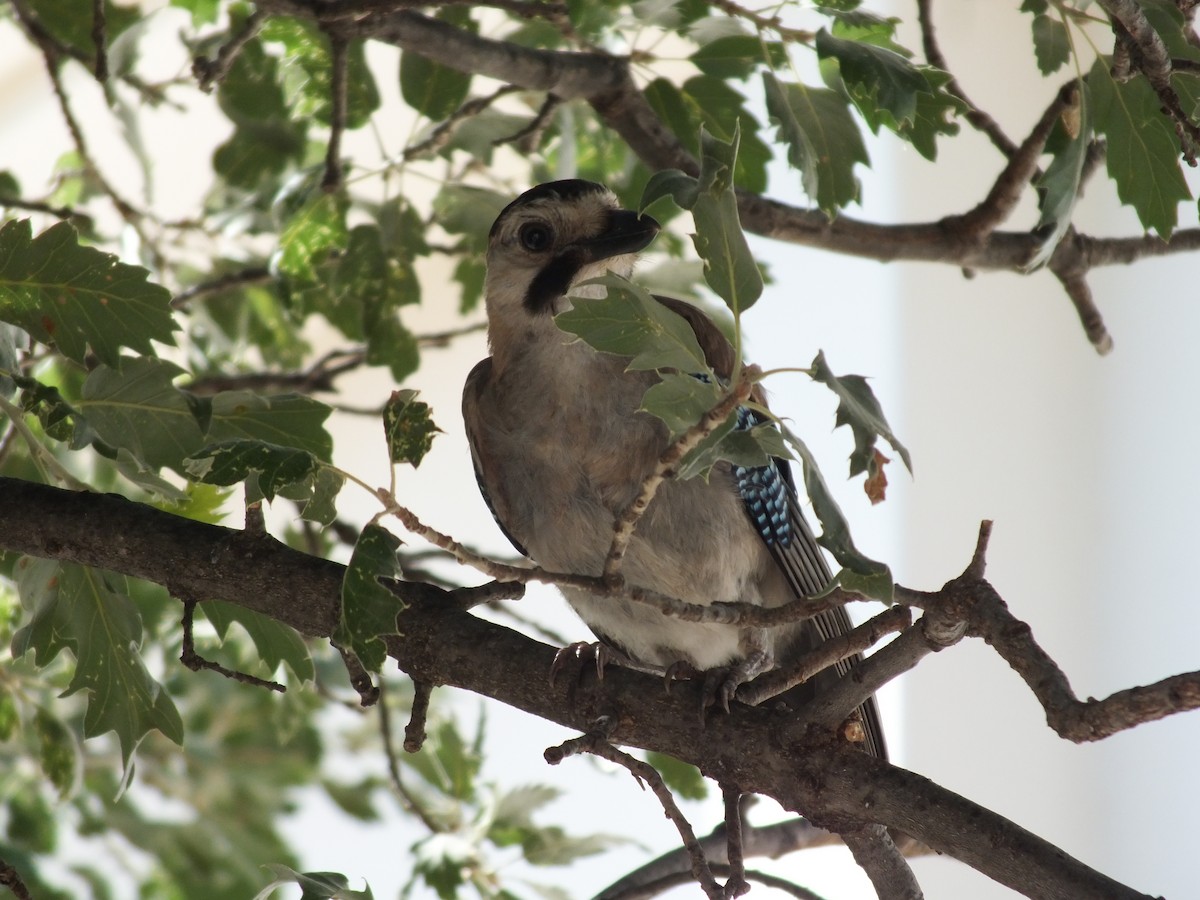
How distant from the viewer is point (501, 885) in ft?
6.98

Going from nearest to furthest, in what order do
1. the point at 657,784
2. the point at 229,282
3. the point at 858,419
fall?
1. the point at 858,419
2. the point at 657,784
3. the point at 229,282

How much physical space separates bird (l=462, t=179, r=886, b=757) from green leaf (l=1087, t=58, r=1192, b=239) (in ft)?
1.96

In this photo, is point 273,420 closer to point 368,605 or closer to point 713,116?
point 368,605

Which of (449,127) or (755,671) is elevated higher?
(449,127)

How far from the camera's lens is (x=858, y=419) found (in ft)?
3.65

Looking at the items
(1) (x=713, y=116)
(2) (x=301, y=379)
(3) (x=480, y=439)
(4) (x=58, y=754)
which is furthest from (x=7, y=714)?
(1) (x=713, y=116)

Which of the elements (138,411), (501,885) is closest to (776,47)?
(138,411)

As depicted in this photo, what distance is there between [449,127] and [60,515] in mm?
906

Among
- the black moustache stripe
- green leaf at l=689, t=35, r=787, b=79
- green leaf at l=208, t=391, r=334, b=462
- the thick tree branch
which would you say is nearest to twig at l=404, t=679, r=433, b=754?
the thick tree branch

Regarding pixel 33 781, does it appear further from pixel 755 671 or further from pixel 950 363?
pixel 950 363

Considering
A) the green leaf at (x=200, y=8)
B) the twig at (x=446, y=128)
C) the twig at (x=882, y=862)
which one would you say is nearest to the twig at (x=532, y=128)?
the twig at (x=446, y=128)

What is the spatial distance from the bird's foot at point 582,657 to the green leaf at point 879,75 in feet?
2.28

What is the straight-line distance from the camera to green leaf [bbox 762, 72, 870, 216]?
170 centimetres

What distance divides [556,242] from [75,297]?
0.94 meters
